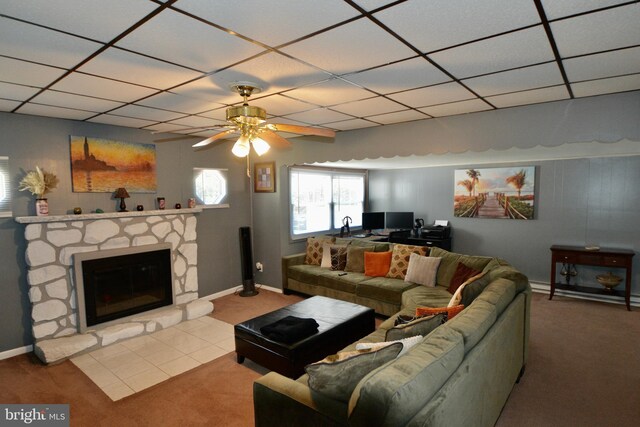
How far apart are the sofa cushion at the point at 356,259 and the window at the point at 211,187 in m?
2.09

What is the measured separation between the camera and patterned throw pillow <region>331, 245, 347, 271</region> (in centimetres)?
522

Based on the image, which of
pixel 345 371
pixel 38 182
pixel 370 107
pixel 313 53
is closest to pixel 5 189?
pixel 38 182

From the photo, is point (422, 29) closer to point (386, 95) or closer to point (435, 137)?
point (386, 95)

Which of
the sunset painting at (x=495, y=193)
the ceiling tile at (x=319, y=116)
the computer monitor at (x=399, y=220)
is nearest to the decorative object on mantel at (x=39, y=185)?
the ceiling tile at (x=319, y=116)

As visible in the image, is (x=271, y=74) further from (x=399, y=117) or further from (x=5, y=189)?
(x=5, y=189)

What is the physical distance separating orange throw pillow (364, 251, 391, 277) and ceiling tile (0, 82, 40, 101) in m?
3.98

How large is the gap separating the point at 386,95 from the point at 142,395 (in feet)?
10.6

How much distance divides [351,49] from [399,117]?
1.99 m

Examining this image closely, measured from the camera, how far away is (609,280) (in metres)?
4.75

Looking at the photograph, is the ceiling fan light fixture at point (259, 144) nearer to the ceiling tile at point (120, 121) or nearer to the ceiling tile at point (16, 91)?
the ceiling tile at point (16, 91)

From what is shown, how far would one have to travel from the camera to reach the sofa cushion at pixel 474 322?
1.96m

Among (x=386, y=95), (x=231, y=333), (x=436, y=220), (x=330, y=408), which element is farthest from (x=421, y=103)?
(x=436, y=220)

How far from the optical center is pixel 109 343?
12.5 feet

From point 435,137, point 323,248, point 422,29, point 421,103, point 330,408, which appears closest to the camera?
point 330,408
